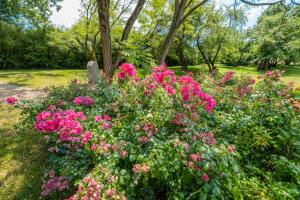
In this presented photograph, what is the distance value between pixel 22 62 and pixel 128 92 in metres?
14.7

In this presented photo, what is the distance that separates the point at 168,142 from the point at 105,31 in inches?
113

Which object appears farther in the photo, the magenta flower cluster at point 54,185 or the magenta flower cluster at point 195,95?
the magenta flower cluster at point 195,95

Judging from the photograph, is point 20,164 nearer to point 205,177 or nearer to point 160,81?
point 160,81

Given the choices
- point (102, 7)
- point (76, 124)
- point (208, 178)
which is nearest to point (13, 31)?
point (102, 7)

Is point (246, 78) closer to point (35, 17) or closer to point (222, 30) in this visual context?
point (35, 17)

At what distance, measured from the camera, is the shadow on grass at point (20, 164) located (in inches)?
85.9

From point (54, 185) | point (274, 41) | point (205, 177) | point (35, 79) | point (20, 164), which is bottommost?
point (20, 164)

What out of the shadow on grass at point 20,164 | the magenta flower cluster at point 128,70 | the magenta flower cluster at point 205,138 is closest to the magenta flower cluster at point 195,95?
the magenta flower cluster at point 205,138

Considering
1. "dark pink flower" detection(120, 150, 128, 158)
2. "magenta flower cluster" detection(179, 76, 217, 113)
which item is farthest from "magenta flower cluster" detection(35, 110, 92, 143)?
"magenta flower cluster" detection(179, 76, 217, 113)

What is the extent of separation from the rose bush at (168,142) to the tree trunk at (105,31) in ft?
4.05

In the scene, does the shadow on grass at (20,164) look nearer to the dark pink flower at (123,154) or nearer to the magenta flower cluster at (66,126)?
A: the magenta flower cluster at (66,126)

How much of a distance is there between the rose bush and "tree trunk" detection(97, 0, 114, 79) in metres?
1.23

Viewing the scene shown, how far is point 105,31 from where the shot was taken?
3.68m

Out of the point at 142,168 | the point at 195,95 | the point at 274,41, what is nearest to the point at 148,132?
the point at 142,168
